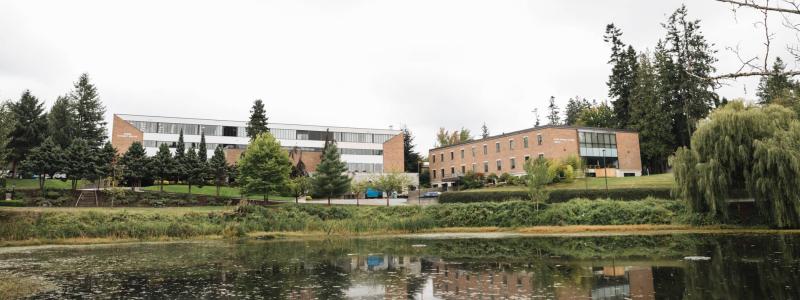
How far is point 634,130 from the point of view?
71.5m

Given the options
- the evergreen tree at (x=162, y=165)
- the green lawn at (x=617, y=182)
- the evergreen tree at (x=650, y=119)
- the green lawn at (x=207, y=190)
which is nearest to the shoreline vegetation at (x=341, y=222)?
the green lawn at (x=617, y=182)

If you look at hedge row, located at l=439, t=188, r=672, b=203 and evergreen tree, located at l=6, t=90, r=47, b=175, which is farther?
evergreen tree, located at l=6, t=90, r=47, b=175

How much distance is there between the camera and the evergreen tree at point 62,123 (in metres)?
75.8

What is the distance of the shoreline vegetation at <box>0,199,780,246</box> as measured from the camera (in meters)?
33.0

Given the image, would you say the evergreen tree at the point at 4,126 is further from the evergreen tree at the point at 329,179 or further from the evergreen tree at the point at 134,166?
the evergreen tree at the point at 329,179

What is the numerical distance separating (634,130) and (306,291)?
226 feet

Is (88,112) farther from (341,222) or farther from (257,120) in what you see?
(341,222)

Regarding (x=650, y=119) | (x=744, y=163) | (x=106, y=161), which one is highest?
(x=650, y=119)

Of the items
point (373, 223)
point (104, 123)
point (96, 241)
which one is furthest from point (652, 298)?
point (104, 123)

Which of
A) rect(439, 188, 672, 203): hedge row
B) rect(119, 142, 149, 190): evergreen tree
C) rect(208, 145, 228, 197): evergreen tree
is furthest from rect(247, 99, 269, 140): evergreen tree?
rect(439, 188, 672, 203): hedge row

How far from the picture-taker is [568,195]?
160 ft

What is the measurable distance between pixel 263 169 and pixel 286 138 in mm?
36014

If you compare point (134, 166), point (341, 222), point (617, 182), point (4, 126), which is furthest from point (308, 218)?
point (617, 182)

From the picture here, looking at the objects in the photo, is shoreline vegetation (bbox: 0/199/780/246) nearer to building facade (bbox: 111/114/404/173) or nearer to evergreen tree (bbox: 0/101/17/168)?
evergreen tree (bbox: 0/101/17/168)
